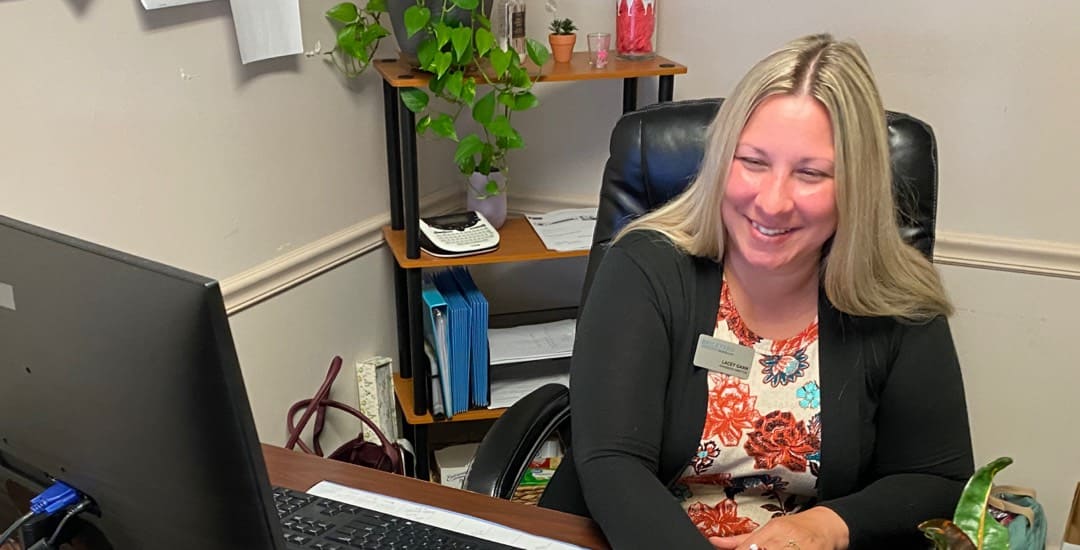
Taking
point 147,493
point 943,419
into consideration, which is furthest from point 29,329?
point 943,419

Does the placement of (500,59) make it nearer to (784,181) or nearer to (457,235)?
(457,235)

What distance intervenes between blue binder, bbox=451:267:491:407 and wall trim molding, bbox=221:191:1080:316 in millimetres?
265

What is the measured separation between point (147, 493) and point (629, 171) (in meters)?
0.89

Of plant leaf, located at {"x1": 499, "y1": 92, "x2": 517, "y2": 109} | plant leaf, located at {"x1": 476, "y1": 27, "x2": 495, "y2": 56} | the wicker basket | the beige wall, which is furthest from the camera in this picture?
the wicker basket

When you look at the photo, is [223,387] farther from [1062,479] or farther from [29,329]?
[1062,479]

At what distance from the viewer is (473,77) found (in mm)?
1851

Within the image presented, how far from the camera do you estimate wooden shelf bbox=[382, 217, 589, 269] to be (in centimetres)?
193

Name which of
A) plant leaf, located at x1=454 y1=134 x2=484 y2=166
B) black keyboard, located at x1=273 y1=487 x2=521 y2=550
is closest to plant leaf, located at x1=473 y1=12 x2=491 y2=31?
plant leaf, located at x1=454 y1=134 x2=484 y2=166

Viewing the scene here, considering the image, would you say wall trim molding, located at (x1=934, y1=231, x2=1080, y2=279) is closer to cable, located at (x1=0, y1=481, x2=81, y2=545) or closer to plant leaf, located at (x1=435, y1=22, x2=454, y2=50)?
plant leaf, located at (x1=435, y1=22, x2=454, y2=50)

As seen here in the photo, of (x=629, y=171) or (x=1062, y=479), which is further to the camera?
(x=1062, y=479)

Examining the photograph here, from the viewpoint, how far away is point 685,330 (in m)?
1.30

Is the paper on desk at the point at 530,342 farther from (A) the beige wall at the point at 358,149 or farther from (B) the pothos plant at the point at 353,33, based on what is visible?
(B) the pothos plant at the point at 353,33

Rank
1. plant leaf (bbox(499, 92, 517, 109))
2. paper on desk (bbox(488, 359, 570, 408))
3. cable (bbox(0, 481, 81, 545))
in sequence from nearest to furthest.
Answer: cable (bbox(0, 481, 81, 545)), plant leaf (bbox(499, 92, 517, 109)), paper on desk (bbox(488, 359, 570, 408))

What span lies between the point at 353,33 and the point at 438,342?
0.67m
